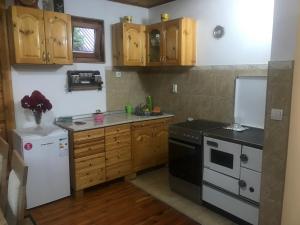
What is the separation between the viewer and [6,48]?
107 inches

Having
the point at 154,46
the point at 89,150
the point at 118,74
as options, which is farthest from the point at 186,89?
the point at 89,150

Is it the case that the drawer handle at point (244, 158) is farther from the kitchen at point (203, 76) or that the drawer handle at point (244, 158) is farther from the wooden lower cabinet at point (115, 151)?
the wooden lower cabinet at point (115, 151)

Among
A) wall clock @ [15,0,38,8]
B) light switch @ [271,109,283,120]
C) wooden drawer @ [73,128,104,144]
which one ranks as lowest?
wooden drawer @ [73,128,104,144]

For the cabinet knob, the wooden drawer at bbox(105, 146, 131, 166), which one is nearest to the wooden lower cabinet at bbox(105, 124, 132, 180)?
the wooden drawer at bbox(105, 146, 131, 166)

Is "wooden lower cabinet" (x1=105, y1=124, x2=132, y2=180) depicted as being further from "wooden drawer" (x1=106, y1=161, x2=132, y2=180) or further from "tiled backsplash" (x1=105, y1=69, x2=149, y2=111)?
"tiled backsplash" (x1=105, y1=69, x2=149, y2=111)

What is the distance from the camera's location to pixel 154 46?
358 cm

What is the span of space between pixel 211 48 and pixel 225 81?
1.54 ft

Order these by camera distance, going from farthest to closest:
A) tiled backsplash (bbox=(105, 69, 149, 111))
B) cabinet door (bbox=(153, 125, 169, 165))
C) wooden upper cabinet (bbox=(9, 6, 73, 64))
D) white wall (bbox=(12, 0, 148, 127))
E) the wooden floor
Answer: tiled backsplash (bbox=(105, 69, 149, 111))
cabinet door (bbox=(153, 125, 169, 165))
white wall (bbox=(12, 0, 148, 127))
wooden upper cabinet (bbox=(9, 6, 73, 64))
the wooden floor

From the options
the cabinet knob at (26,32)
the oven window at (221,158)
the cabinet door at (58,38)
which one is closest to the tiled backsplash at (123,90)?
the cabinet door at (58,38)

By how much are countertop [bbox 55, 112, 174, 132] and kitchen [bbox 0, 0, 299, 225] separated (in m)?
0.13

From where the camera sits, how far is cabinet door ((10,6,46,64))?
8.36ft

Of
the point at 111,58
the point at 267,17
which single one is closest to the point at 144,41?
the point at 111,58

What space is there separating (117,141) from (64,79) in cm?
105

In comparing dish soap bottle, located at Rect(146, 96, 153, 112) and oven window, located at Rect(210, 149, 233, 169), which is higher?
dish soap bottle, located at Rect(146, 96, 153, 112)
